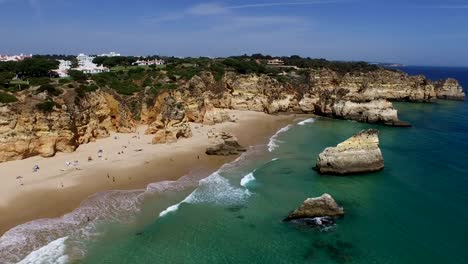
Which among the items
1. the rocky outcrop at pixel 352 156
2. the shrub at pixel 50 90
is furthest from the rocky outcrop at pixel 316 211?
the shrub at pixel 50 90

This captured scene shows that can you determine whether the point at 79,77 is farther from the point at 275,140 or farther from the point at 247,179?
the point at 247,179

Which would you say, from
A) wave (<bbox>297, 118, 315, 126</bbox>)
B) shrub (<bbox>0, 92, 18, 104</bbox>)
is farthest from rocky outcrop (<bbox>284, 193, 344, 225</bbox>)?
wave (<bbox>297, 118, 315, 126</bbox>)

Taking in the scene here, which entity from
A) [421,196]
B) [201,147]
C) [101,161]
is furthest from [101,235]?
[421,196]

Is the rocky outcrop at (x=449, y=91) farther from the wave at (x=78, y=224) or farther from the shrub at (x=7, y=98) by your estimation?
the shrub at (x=7, y=98)

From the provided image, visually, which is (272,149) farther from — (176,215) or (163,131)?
(176,215)

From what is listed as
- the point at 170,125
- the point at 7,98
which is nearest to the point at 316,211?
the point at 170,125
